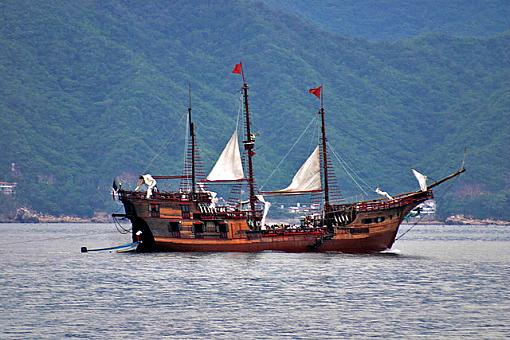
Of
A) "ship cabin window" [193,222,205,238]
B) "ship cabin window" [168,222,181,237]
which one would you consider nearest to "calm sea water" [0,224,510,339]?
"ship cabin window" [193,222,205,238]

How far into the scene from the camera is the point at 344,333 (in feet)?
183

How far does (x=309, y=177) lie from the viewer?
→ 106 metres

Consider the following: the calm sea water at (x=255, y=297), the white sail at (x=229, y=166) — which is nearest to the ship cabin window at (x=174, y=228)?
the calm sea water at (x=255, y=297)

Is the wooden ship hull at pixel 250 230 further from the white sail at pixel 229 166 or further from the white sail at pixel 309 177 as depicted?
the white sail at pixel 229 166

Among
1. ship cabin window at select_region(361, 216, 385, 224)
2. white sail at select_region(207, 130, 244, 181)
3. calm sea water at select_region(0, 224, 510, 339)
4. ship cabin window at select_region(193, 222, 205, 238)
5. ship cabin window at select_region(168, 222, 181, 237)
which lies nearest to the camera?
calm sea water at select_region(0, 224, 510, 339)

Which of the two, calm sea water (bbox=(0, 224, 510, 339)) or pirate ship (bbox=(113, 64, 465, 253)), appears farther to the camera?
pirate ship (bbox=(113, 64, 465, 253))

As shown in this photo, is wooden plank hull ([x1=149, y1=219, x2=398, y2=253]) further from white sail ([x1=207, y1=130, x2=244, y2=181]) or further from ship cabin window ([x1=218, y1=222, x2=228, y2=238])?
white sail ([x1=207, y1=130, x2=244, y2=181])

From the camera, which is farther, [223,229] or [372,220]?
[223,229]

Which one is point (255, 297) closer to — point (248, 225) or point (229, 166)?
point (248, 225)

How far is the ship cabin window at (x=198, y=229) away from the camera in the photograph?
103 m

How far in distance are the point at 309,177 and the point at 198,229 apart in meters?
10.9

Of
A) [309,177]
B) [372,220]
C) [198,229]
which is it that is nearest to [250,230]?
[198,229]

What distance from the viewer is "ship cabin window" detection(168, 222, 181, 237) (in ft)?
337

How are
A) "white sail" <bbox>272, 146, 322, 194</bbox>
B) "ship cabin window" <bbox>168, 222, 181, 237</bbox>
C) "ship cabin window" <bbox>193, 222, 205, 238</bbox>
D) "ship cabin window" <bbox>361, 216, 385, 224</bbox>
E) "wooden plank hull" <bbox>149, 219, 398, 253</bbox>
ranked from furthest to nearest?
"white sail" <bbox>272, 146, 322, 194</bbox>, "ship cabin window" <bbox>193, 222, 205, 238</bbox>, "wooden plank hull" <bbox>149, 219, 398, 253</bbox>, "ship cabin window" <bbox>168, 222, 181, 237</bbox>, "ship cabin window" <bbox>361, 216, 385, 224</bbox>
